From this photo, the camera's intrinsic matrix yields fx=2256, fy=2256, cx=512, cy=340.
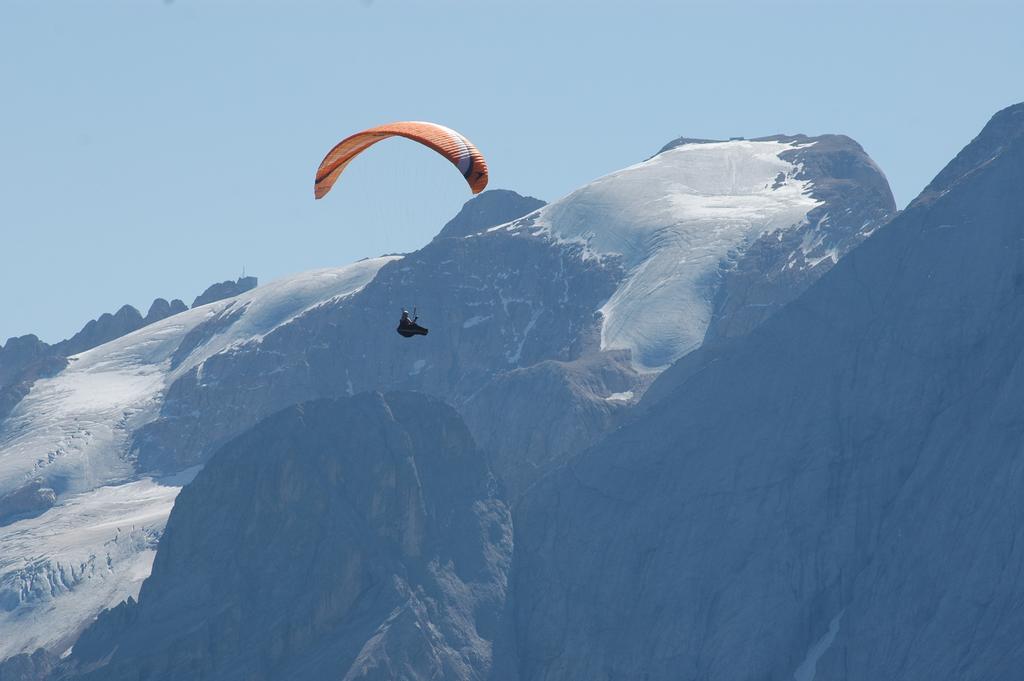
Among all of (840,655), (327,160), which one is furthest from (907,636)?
(327,160)

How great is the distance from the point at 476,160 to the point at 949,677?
8735cm

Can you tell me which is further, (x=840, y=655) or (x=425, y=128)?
(x=840, y=655)

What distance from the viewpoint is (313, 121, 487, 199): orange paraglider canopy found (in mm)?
117625

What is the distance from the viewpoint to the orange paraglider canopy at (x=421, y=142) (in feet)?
386

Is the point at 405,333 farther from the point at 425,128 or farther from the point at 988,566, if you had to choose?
the point at 988,566

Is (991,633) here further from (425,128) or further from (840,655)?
(425,128)

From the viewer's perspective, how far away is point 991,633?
187875 millimetres

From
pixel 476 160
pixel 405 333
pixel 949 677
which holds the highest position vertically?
pixel 476 160

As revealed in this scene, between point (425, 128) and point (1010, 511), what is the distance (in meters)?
92.7

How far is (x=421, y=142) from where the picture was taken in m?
119

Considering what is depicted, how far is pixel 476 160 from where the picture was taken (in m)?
118

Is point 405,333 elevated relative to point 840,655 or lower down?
elevated

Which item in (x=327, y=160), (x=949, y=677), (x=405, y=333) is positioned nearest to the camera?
(x=405, y=333)

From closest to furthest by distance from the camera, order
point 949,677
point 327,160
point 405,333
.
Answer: point 405,333 < point 327,160 < point 949,677
